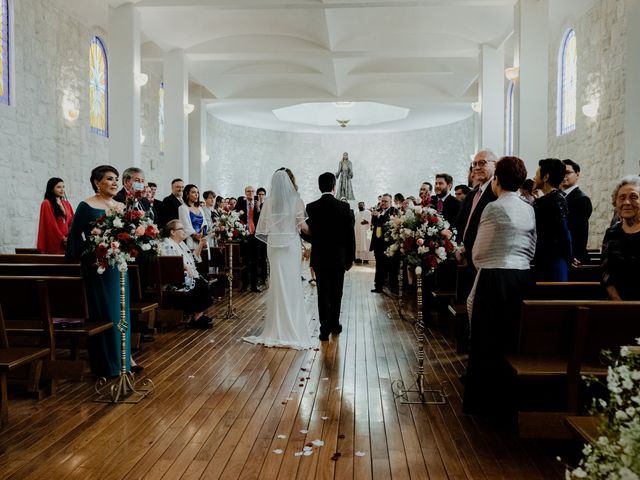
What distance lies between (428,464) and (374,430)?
1.96 feet

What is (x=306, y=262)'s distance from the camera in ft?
60.5

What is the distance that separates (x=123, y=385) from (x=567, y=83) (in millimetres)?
10643

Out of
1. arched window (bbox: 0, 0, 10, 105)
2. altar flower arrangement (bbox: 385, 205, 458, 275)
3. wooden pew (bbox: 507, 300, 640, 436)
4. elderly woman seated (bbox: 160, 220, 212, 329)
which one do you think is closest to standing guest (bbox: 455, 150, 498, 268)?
altar flower arrangement (bbox: 385, 205, 458, 275)

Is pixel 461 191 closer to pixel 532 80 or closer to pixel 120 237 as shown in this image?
pixel 532 80

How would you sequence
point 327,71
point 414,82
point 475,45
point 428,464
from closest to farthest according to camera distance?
1. point 428,464
2. point 475,45
3. point 327,71
4. point 414,82

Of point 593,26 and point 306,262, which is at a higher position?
point 593,26

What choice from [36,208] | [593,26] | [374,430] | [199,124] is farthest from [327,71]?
[374,430]

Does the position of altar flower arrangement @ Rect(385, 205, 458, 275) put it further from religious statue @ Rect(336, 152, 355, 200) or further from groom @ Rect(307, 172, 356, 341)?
religious statue @ Rect(336, 152, 355, 200)

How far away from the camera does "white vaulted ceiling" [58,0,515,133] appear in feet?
36.8

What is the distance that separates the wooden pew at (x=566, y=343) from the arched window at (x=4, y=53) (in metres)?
8.22

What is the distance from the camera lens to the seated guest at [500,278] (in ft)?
12.7

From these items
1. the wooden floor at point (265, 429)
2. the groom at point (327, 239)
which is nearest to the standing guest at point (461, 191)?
the groom at point (327, 239)

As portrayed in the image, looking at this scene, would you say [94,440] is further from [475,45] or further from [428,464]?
[475,45]

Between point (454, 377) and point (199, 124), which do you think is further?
point (199, 124)
